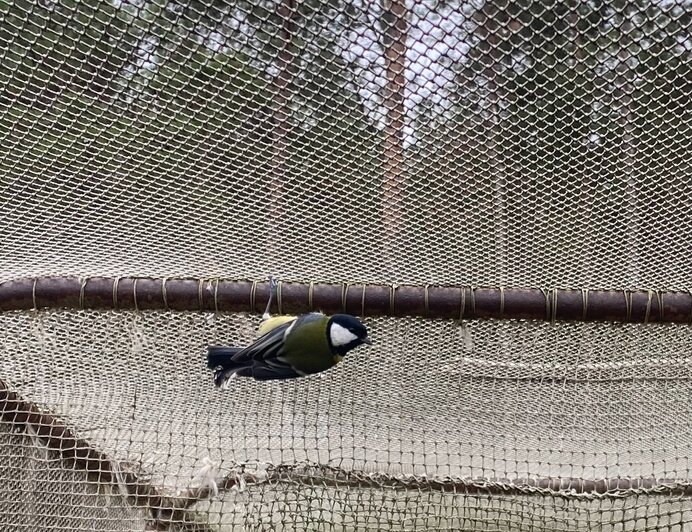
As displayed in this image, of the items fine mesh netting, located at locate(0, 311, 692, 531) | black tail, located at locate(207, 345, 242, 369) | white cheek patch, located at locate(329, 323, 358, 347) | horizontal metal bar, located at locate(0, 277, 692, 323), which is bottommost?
fine mesh netting, located at locate(0, 311, 692, 531)

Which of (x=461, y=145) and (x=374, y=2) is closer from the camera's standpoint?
(x=374, y=2)

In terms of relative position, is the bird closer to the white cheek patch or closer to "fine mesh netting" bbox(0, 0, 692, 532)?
the white cheek patch

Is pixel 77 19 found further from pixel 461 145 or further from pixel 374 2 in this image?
pixel 461 145

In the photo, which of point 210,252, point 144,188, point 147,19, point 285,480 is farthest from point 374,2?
point 285,480

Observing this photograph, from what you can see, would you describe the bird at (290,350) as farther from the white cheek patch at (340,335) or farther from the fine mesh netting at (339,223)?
the fine mesh netting at (339,223)

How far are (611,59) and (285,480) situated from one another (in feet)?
3.46

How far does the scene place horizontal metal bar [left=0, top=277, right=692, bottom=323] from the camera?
1.01m

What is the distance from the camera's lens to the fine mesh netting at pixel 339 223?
2.17 ft

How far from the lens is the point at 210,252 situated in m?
1.08

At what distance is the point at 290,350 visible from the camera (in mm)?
999

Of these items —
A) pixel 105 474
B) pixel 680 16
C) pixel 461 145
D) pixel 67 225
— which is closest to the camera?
pixel 680 16

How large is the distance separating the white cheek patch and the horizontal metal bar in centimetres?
7

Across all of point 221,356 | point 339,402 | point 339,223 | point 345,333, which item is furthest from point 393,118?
point 339,402

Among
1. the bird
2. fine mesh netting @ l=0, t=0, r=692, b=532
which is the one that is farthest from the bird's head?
fine mesh netting @ l=0, t=0, r=692, b=532
